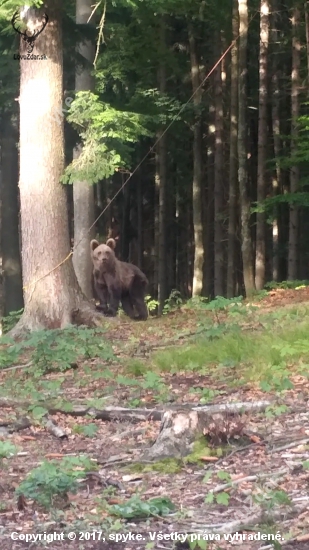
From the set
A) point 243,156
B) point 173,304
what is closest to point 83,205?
point 173,304

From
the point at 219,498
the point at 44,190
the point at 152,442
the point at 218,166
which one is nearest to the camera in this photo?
the point at 219,498

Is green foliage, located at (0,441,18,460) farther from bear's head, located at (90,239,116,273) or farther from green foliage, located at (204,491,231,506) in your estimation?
bear's head, located at (90,239,116,273)

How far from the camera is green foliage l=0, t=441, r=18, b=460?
5.81m

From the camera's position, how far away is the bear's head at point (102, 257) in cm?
1541

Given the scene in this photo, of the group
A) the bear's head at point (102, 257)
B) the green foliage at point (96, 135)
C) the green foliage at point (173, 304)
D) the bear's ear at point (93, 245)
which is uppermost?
the green foliage at point (96, 135)

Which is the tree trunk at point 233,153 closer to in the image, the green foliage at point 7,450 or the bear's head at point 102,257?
the bear's head at point 102,257

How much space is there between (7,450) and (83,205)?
10.1m

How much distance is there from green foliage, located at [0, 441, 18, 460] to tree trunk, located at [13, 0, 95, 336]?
6.12m

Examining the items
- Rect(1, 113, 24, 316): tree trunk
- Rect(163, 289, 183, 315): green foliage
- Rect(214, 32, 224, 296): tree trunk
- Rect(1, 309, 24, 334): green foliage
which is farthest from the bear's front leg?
Rect(214, 32, 224, 296): tree trunk

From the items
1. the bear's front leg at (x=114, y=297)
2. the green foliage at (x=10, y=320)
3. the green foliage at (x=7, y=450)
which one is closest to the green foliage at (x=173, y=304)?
the bear's front leg at (x=114, y=297)

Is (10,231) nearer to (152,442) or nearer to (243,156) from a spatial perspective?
(243,156)

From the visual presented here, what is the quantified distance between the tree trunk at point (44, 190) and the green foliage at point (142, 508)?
7613 millimetres

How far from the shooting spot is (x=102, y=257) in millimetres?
15375

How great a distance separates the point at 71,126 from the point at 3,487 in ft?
30.8
